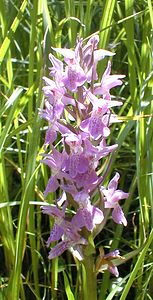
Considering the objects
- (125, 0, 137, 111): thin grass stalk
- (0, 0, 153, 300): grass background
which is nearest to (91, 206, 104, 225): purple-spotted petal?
(0, 0, 153, 300): grass background

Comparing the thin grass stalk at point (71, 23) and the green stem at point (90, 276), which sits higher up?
the thin grass stalk at point (71, 23)

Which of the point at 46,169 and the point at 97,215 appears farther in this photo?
the point at 46,169

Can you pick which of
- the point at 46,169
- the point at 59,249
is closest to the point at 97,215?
the point at 59,249

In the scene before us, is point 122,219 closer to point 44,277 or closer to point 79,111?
point 79,111

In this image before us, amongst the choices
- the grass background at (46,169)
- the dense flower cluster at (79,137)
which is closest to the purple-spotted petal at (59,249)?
the dense flower cluster at (79,137)

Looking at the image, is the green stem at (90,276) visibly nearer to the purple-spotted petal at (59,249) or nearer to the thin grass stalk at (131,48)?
the purple-spotted petal at (59,249)

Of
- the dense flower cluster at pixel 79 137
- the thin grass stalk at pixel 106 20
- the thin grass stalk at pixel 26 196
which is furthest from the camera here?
the thin grass stalk at pixel 106 20

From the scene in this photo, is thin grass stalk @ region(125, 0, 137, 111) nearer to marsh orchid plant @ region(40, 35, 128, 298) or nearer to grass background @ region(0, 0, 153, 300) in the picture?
→ grass background @ region(0, 0, 153, 300)

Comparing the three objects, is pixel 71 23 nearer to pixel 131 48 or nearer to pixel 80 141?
pixel 131 48

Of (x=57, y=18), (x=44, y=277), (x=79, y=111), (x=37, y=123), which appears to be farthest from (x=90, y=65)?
(x=57, y=18)
